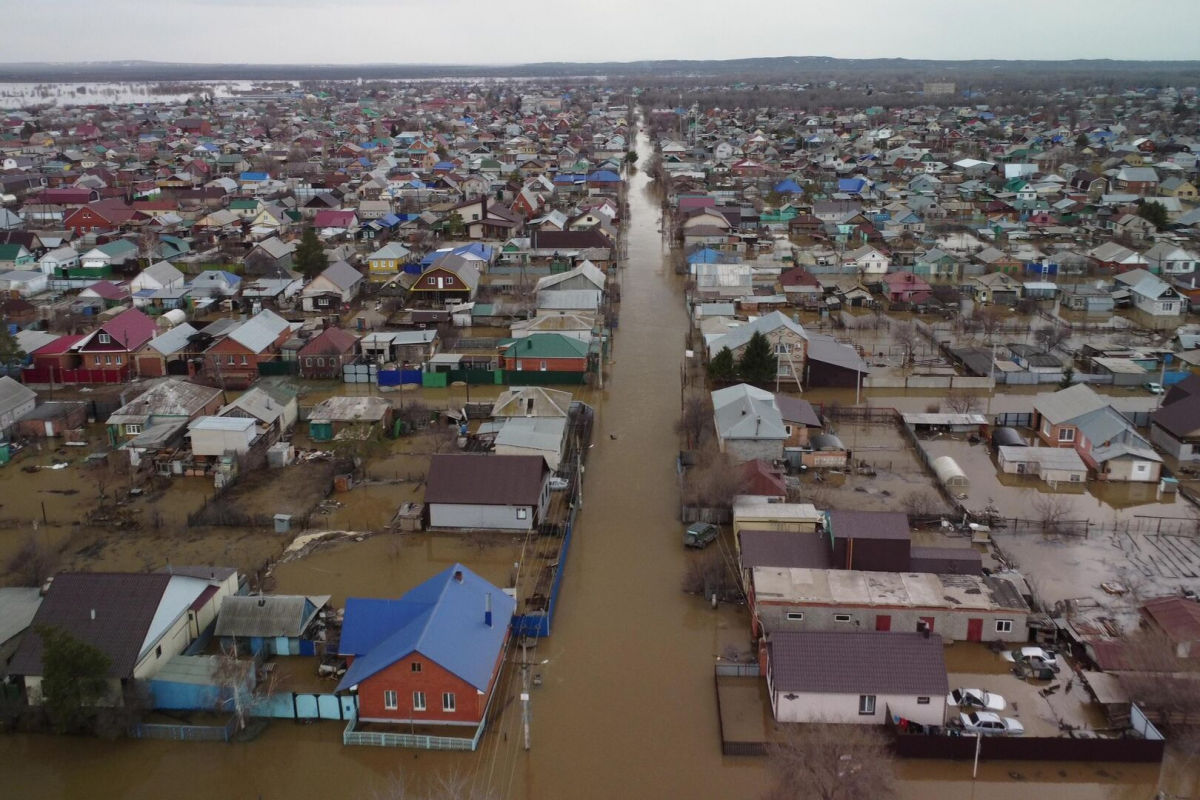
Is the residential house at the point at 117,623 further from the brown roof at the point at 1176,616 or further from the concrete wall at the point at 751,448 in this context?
the brown roof at the point at 1176,616

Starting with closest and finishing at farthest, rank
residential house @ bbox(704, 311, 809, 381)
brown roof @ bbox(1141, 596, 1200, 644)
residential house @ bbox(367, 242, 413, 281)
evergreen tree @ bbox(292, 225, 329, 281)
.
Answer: brown roof @ bbox(1141, 596, 1200, 644) < residential house @ bbox(704, 311, 809, 381) < evergreen tree @ bbox(292, 225, 329, 281) < residential house @ bbox(367, 242, 413, 281)

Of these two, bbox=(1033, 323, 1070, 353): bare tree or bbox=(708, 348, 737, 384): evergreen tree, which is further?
bbox=(1033, 323, 1070, 353): bare tree

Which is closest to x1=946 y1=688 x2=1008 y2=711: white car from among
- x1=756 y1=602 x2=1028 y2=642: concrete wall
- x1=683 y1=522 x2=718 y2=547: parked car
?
x1=756 y1=602 x2=1028 y2=642: concrete wall

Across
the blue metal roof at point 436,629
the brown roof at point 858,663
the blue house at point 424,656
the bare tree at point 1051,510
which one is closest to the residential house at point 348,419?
the blue metal roof at point 436,629

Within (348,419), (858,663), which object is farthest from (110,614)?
(858,663)

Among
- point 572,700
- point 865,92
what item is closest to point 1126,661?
point 572,700

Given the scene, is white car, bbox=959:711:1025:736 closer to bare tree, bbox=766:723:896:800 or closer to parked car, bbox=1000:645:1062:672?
bare tree, bbox=766:723:896:800

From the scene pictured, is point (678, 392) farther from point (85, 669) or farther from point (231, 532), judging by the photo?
point (85, 669)
